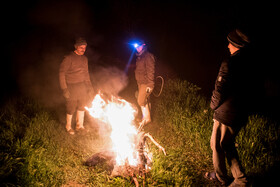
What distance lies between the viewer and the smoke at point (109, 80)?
913 cm

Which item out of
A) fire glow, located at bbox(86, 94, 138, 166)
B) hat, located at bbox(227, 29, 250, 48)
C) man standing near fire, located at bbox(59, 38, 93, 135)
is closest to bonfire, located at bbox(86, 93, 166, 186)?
fire glow, located at bbox(86, 94, 138, 166)

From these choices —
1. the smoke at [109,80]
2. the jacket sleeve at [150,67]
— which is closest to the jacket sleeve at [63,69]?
the jacket sleeve at [150,67]

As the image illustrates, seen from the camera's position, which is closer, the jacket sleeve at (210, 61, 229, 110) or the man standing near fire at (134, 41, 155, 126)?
the jacket sleeve at (210, 61, 229, 110)

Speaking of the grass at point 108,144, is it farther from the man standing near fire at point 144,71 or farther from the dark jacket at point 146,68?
the dark jacket at point 146,68

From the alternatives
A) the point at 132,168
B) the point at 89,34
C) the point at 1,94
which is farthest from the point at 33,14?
the point at 132,168

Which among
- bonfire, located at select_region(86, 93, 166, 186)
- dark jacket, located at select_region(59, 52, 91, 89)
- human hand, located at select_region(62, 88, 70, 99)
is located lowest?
bonfire, located at select_region(86, 93, 166, 186)

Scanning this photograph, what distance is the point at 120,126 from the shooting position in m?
4.41

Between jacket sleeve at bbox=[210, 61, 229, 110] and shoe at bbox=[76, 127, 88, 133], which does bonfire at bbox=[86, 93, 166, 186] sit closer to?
shoe at bbox=[76, 127, 88, 133]

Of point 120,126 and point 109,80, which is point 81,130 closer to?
point 120,126

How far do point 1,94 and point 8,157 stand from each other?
636 centimetres

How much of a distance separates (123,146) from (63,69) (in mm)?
2431

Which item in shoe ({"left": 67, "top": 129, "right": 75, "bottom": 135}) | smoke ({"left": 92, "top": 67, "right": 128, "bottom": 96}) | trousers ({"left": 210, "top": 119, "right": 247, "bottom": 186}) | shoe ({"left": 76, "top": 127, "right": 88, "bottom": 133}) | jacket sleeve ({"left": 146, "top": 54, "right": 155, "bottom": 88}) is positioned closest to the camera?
trousers ({"left": 210, "top": 119, "right": 247, "bottom": 186})

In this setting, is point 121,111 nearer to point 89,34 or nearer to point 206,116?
point 206,116

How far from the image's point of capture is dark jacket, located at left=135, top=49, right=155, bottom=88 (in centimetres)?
492
